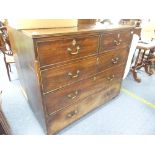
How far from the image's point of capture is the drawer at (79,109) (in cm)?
144

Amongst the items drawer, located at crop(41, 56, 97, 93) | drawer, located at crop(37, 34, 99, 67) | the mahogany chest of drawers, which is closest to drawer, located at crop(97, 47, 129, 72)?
the mahogany chest of drawers

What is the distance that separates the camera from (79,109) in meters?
1.65

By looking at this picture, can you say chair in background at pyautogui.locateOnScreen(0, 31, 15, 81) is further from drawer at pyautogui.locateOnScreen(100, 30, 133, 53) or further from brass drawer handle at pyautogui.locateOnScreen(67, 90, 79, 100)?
drawer at pyautogui.locateOnScreen(100, 30, 133, 53)

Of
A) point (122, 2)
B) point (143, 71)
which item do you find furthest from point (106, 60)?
point (143, 71)

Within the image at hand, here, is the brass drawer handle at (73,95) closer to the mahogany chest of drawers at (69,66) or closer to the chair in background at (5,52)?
the mahogany chest of drawers at (69,66)

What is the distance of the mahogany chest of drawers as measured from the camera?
3.47 ft

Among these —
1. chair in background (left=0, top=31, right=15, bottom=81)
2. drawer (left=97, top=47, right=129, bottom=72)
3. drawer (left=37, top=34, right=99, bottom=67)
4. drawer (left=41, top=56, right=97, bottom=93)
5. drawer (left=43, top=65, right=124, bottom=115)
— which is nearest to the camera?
drawer (left=37, top=34, right=99, bottom=67)

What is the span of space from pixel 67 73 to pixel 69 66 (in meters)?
0.07

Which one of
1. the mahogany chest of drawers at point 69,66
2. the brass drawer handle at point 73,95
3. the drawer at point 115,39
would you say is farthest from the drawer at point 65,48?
the brass drawer handle at point 73,95

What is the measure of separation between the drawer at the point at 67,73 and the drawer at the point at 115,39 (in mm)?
187

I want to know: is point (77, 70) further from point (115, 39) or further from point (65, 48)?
point (115, 39)

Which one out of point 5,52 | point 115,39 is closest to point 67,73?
point 115,39

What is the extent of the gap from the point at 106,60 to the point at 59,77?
0.66 meters
